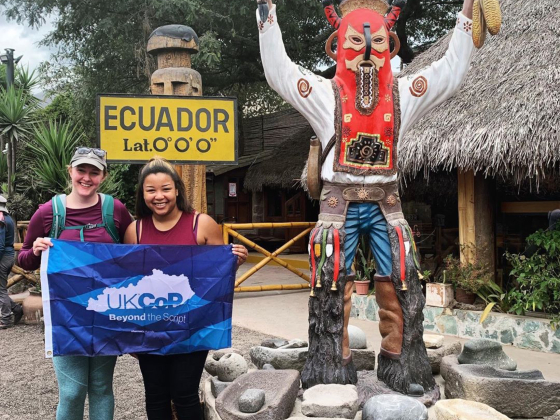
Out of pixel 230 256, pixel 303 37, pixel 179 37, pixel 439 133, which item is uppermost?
pixel 303 37

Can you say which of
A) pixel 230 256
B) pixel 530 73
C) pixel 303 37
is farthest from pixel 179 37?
pixel 303 37

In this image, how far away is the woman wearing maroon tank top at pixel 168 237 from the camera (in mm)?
2598

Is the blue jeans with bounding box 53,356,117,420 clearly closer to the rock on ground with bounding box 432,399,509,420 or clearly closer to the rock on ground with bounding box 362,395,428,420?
the rock on ground with bounding box 362,395,428,420

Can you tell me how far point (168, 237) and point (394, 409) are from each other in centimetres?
129

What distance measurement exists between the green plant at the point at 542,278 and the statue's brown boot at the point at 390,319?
2192 mm

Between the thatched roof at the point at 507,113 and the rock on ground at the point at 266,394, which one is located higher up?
the thatched roof at the point at 507,113

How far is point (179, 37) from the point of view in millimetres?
3865

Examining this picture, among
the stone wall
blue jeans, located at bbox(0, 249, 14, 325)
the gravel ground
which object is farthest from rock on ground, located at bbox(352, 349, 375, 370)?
blue jeans, located at bbox(0, 249, 14, 325)

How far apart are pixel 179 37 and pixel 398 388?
254 centimetres

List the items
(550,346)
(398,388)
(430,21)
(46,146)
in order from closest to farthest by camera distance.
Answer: (398,388), (550,346), (46,146), (430,21)

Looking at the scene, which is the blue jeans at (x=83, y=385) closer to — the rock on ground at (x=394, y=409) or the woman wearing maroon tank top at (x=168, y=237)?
the woman wearing maroon tank top at (x=168, y=237)

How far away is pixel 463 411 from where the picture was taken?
2648 mm

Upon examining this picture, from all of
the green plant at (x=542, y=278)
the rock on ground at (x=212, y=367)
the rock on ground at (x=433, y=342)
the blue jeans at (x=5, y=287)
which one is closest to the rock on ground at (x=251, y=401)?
the rock on ground at (x=212, y=367)

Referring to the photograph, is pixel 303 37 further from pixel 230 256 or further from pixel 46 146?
pixel 230 256
